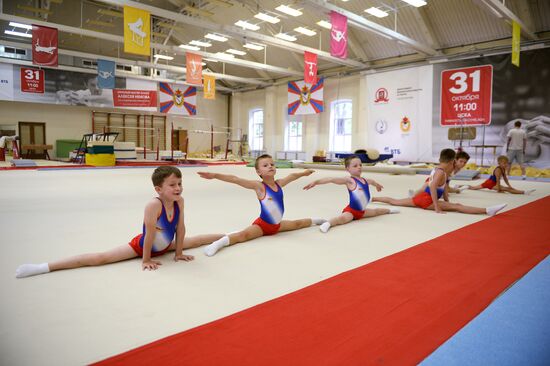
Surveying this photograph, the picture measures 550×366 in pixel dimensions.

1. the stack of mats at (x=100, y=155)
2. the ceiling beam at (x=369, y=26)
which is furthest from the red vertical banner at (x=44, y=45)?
the ceiling beam at (x=369, y=26)

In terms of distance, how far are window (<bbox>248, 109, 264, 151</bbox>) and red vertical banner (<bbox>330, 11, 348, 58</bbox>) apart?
14.2 m

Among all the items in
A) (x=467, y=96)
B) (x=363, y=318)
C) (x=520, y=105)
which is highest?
(x=467, y=96)

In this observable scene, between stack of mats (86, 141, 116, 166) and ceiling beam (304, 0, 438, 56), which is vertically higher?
ceiling beam (304, 0, 438, 56)

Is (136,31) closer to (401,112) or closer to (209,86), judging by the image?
(209,86)

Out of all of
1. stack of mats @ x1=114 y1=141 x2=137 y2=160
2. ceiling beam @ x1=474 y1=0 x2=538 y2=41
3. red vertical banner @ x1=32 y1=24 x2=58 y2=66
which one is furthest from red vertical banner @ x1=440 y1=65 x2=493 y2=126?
red vertical banner @ x1=32 y1=24 x2=58 y2=66

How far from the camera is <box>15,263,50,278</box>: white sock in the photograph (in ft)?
7.02

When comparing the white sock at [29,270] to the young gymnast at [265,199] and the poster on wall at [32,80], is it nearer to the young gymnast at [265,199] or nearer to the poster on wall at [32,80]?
the young gymnast at [265,199]

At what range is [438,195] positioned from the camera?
478 cm

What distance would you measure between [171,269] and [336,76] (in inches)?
726

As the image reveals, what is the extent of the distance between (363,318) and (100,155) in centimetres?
1319

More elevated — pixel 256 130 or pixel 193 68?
pixel 193 68

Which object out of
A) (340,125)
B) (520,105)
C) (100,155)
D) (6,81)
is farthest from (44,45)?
(520,105)

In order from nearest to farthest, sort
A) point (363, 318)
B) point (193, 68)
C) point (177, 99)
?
1. point (363, 318)
2. point (193, 68)
3. point (177, 99)

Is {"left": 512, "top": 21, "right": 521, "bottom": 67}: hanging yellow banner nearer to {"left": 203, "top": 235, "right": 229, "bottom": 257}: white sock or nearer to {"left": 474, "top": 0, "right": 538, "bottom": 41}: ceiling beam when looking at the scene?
{"left": 474, "top": 0, "right": 538, "bottom": 41}: ceiling beam
